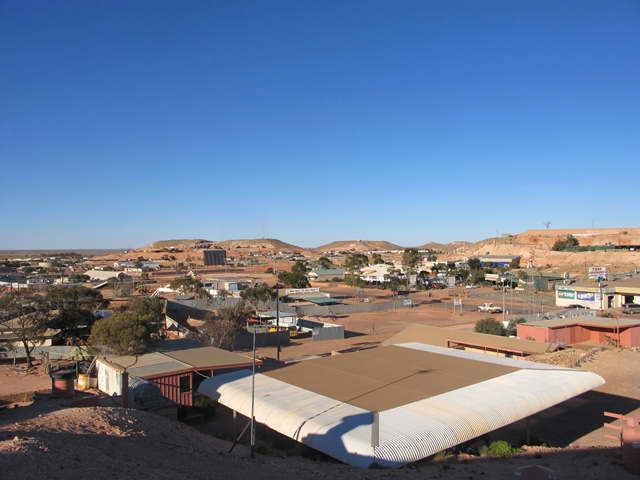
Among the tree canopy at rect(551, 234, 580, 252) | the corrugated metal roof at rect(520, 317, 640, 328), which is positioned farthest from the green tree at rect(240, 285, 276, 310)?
the tree canopy at rect(551, 234, 580, 252)

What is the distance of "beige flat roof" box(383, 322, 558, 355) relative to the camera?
29.2 m

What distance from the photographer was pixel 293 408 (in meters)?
15.1

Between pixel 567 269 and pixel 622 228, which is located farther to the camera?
pixel 622 228

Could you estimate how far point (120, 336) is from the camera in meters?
24.9

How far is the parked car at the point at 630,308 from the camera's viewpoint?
171 ft

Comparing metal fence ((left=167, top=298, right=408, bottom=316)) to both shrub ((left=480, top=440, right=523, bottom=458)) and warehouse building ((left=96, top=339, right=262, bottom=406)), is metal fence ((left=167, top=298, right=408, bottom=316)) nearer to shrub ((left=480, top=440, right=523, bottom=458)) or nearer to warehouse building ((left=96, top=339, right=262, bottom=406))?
warehouse building ((left=96, top=339, right=262, bottom=406))

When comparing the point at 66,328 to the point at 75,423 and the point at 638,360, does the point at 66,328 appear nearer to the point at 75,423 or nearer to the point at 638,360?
the point at 75,423

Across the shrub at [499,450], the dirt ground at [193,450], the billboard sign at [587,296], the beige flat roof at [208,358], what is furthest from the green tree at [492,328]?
the billboard sign at [587,296]

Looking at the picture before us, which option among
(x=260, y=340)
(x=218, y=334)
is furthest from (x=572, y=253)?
(x=218, y=334)

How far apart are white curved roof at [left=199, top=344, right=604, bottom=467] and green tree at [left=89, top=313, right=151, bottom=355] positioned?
8527mm

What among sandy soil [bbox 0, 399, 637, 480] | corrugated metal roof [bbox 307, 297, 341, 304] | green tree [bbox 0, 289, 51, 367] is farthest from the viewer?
corrugated metal roof [bbox 307, 297, 341, 304]

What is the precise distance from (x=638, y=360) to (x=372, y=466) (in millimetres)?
27001

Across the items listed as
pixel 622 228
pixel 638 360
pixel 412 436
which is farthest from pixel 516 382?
pixel 622 228

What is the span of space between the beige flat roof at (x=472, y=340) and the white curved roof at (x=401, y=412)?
31.5 ft
